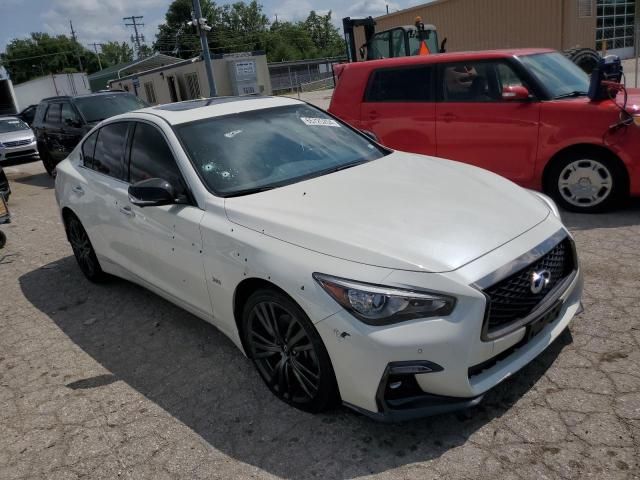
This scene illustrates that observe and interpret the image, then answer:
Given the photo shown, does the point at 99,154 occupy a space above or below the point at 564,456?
above

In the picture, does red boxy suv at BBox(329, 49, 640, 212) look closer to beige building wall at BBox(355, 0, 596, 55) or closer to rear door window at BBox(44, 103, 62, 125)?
rear door window at BBox(44, 103, 62, 125)

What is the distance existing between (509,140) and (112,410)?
4.64 m

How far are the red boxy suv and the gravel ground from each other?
4.35 feet

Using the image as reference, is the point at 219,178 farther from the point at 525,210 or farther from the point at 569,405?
the point at 569,405

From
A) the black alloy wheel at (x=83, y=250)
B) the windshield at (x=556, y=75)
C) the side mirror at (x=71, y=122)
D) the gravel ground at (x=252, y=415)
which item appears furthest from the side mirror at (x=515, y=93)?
the side mirror at (x=71, y=122)

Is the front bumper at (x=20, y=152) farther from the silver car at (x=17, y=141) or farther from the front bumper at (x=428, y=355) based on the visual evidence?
the front bumper at (x=428, y=355)

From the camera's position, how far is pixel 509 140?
585 cm

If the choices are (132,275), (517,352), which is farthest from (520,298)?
(132,275)

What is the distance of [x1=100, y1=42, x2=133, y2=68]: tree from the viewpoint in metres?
105

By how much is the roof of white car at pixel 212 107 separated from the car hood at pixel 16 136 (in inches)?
550

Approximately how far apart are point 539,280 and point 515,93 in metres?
3.68

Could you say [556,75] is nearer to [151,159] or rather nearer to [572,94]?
[572,94]

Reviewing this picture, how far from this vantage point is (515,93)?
5.74 meters

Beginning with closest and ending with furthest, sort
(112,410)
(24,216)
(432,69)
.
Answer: (112,410) < (432,69) < (24,216)
